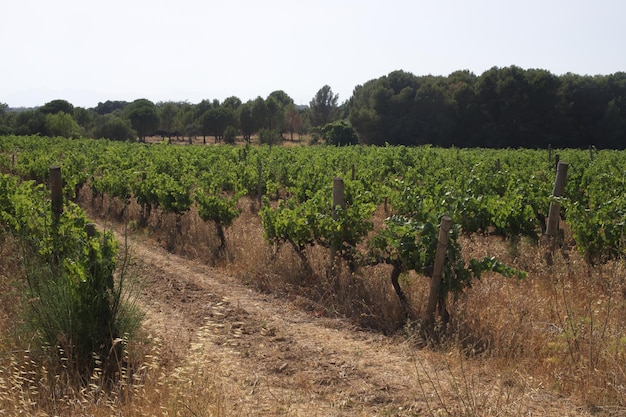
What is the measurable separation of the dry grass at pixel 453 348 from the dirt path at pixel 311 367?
38 millimetres

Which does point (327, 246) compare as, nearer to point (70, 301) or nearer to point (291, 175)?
point (70, 301)

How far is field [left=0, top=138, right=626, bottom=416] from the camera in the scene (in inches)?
171

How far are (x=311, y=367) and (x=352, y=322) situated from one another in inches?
59.1

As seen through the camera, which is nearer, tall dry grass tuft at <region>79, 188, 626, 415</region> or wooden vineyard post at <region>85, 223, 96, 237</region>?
tall dry grass tuft at <region>79, 188, 626, 415</region>

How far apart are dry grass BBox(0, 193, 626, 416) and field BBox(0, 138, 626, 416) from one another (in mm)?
22

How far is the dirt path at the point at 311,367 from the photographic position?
171 inches

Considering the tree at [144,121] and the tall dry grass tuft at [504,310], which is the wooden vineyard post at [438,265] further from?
the tree at [144,121]

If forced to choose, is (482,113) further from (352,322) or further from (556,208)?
(352,322)

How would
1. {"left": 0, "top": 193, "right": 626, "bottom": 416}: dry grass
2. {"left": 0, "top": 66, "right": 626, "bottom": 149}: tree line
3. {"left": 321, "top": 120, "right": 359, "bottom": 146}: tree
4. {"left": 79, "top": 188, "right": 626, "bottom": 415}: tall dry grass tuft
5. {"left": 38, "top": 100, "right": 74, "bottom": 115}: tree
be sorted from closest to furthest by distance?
{"left": 0, "top": 193, "right": 626, "bottom": 416}: dry grass < {"left": 79, "top": 188, "right": 626, "bottom": 415}: tall dry grass tuft < {"left": 0, "top": 66, "right": 626, "bottom": 149}: tree line < {"left": 321, "top": 120, "right": 359, "bottom": 146}: tree < {"left": 38, "top": 100, "right": 74, "bottom": 115}: tree

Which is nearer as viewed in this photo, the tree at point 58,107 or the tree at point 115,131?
the tree at point 115,131

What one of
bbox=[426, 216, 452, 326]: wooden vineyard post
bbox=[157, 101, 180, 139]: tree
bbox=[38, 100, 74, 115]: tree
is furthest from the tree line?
bbox=[426, 216, 452, 326]: wooden vineyard post

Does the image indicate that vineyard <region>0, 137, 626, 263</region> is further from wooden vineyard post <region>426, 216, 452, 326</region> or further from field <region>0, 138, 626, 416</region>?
wooden vineyard post <region>426, 216, 452, 326</region>

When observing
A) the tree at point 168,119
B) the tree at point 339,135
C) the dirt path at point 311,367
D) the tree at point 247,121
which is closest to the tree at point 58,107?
the tree at point 168,119

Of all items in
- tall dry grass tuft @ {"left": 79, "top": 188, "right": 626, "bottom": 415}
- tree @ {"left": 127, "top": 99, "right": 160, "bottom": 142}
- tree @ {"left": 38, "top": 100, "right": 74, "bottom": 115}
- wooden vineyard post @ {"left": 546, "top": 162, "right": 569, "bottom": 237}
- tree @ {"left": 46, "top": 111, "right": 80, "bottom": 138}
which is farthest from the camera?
tree @ {"left": 38, "top": 100, "right": 74, "bottom": 115}
